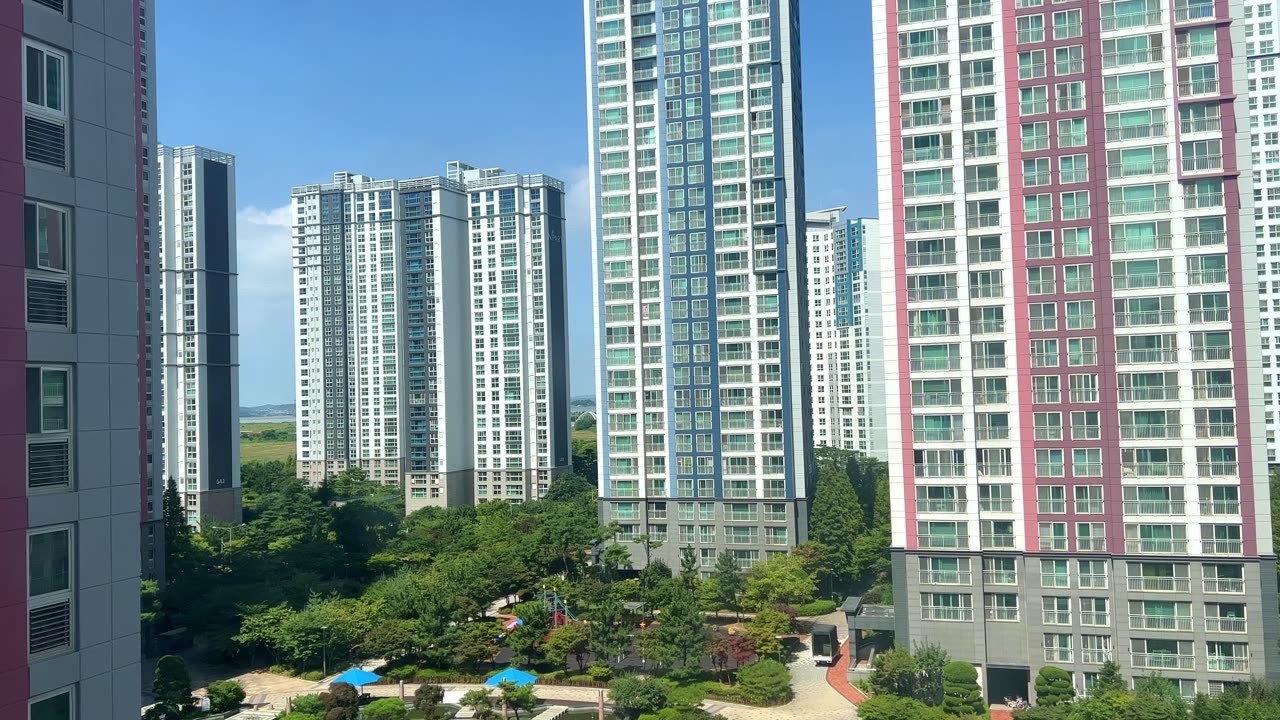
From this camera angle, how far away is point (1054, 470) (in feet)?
99.7

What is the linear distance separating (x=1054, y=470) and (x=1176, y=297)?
7244 millimetres

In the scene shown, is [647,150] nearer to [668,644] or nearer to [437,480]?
[668,644]

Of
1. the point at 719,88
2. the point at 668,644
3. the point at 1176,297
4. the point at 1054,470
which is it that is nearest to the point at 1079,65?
the point at 1176,297

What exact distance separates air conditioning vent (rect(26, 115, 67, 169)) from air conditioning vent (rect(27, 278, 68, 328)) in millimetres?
1585

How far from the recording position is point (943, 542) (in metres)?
31.3

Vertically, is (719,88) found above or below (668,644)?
above

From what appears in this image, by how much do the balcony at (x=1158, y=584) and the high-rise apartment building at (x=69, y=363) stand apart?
2990cm

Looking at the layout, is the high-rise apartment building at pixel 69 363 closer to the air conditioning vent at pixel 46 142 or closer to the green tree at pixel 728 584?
the air conditioning vent at pixel 46 142

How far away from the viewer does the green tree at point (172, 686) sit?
2969 centimetres

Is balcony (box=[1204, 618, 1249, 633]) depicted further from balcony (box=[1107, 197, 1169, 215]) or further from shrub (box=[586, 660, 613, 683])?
shrub (box=[586, 660, 613, 683])

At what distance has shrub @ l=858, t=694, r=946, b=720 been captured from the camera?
26672mm

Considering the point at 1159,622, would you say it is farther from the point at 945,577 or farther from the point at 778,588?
the point at 778,588

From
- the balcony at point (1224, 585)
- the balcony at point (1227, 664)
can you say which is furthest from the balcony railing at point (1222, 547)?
the balcony at point (1227, 664)

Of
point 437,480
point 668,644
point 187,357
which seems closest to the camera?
point 668,644
